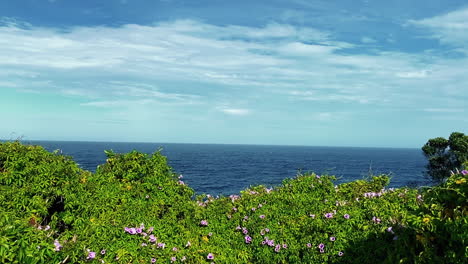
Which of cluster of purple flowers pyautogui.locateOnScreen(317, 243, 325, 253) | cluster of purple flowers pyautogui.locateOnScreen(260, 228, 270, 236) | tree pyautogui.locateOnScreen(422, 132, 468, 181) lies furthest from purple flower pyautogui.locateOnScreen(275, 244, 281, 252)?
tree pyautogui.locateOnScreen(422, 132, 468, 181)

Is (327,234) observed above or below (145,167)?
below

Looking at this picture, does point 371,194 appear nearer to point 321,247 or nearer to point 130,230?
point 321,247

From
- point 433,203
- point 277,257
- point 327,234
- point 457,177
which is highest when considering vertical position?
point 457,177

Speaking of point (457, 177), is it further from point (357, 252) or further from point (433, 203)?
point (357, 252)

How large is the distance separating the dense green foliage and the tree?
109ft

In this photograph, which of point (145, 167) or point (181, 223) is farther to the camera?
point (145, 167)

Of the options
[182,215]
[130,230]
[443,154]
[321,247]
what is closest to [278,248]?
[321,247]

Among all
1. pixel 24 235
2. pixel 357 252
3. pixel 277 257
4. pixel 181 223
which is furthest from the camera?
pixel 181 223

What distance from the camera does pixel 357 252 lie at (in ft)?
25.1

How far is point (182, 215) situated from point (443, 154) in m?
38.9

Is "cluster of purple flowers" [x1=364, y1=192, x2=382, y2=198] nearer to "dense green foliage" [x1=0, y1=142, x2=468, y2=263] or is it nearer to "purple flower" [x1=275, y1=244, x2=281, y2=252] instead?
"dense green foliage" [x1=0, y1=142, x2=468, y2=263]

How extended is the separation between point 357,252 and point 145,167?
5.78 m

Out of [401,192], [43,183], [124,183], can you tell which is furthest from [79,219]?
[401,192]

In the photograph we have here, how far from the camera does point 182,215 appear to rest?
9500mm
